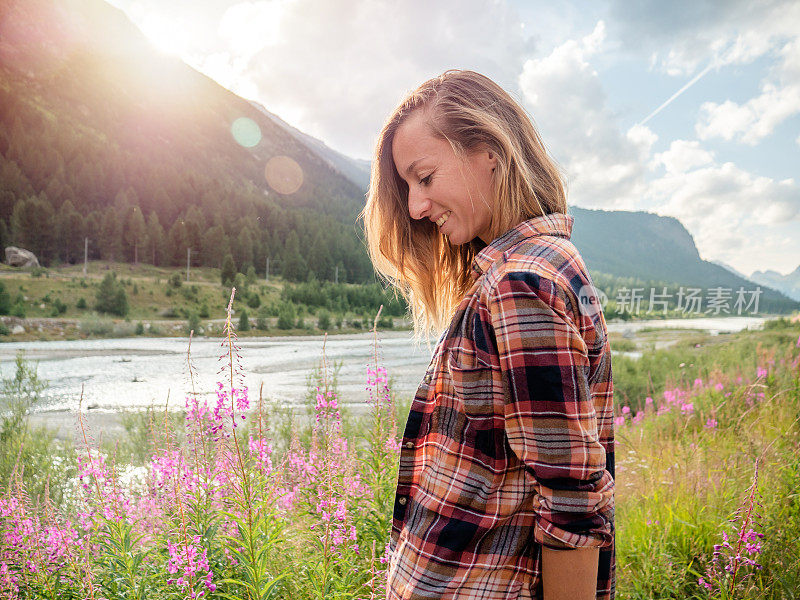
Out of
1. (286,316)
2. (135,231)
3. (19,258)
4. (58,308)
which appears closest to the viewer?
(58,308)

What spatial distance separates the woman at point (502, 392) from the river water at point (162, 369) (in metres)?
5.99

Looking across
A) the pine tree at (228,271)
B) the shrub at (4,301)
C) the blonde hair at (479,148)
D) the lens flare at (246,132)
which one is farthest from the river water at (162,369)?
the lens flare at (246,132)

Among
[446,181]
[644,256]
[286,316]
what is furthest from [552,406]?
[644,256]

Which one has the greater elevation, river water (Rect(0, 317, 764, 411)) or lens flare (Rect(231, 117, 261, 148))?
lens flare (Rect(231, 117, 261, 148))

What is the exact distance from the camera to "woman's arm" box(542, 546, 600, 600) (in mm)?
792

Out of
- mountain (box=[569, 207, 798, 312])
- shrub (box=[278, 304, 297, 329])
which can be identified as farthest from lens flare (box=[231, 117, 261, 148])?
mountain (box=[569, 207, 798, 312])

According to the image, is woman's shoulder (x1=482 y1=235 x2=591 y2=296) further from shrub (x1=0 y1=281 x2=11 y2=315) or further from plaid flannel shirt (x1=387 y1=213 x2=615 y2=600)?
shrub (x1=0 y1=281 x2=11 y2=315)

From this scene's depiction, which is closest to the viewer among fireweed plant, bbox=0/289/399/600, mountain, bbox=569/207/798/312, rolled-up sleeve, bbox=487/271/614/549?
rolled-up sleeve, bbox=487/271/614/549

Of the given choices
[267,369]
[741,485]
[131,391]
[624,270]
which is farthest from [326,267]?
[624,270]

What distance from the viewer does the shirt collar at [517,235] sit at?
0.93 metres

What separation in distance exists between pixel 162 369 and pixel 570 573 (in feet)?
71.4

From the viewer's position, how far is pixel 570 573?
0.80 m

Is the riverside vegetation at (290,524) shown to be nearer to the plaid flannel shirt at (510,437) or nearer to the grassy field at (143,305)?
the plaid flannel shirt at (510,437)

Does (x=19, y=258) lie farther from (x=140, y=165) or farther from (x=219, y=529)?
(x=219, y=529)
